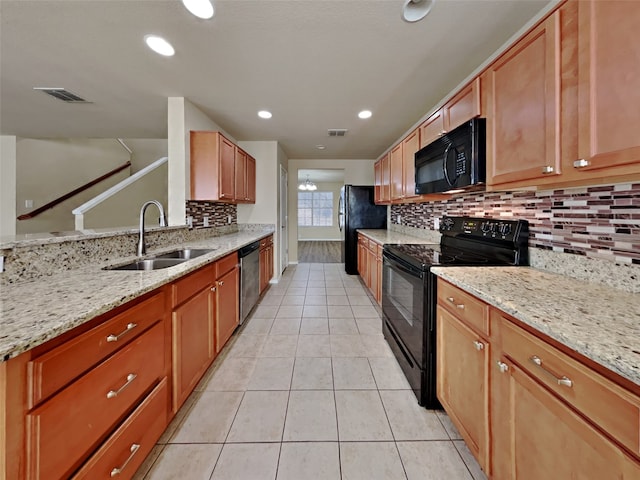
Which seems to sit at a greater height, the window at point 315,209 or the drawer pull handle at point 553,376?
the window at point 315,209

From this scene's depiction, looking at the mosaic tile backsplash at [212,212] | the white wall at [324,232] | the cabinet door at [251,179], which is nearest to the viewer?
the mosaic tile backsplash at [212,212]

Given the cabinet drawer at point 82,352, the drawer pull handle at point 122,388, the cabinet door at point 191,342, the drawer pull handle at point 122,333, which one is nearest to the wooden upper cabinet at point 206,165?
the cabinet door at point 191,342

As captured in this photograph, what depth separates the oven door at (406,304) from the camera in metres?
1.72

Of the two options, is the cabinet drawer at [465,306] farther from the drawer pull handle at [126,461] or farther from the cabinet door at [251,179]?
the cabinet door at [251,179]

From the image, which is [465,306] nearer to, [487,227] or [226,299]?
[487,227]

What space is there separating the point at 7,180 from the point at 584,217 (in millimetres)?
7054

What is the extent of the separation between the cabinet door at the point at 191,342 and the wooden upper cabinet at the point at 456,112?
82.7 inches

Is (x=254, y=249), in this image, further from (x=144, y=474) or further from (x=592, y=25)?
(x=592, y=25)

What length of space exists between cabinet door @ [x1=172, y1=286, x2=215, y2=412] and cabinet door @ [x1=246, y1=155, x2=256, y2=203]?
252cm

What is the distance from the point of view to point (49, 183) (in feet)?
16.6

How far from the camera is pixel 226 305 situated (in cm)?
238

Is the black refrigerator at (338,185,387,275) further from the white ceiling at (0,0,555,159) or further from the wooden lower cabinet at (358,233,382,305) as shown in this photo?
the white ceiling at (0,0,555,159)

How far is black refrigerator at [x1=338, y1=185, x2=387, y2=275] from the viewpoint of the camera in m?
5.25

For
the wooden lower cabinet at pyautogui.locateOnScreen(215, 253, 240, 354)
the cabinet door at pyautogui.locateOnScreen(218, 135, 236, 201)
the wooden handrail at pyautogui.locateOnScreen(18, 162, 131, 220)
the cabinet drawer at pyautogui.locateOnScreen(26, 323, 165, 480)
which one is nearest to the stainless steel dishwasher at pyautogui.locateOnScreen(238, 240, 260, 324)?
the wooden lower cabinet at pyautogui.locateOnScreen(215, 253, 240, 354)
